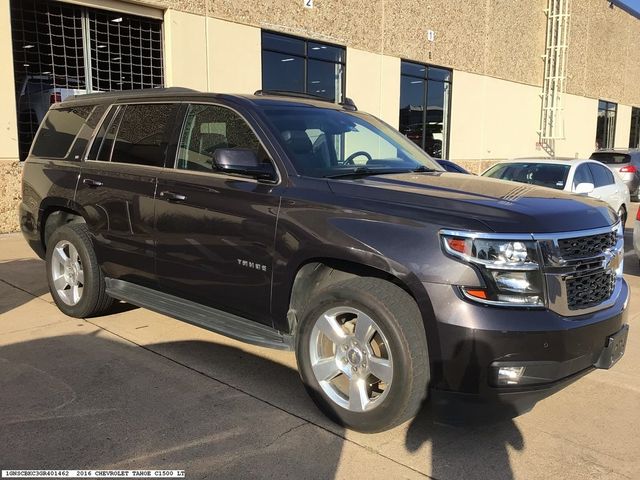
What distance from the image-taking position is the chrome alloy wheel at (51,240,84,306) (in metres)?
5.28

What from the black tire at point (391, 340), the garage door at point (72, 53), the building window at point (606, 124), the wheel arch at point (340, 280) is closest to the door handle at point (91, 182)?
the wheel arch at point (340, 280)

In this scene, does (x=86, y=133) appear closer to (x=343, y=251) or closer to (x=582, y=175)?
(x=343, y=251)

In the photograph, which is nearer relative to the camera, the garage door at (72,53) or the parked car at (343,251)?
the parked car at (343,251)

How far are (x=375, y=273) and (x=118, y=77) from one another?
943 cm

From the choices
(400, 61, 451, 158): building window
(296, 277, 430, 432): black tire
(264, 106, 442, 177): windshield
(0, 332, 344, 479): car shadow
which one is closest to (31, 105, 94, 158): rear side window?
(0, 332, 344, 479): car shadow

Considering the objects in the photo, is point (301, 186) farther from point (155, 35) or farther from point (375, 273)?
point (155, 35)

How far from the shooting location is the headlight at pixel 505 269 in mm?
2924

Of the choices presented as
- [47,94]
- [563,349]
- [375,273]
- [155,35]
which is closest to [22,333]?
[375,273]

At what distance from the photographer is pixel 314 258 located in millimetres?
3496

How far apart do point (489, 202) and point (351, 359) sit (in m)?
1.16

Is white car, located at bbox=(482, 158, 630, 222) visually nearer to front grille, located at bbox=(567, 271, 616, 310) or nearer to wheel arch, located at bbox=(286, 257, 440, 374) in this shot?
front grille, located at bbox=(567, 271, 616, 310)

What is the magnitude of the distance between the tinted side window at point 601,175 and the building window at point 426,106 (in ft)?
23.6

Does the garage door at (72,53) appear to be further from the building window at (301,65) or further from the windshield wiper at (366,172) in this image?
the windshield wiper at (366,172)

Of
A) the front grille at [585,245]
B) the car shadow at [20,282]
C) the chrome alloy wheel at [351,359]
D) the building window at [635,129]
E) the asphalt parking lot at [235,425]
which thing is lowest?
the asphalt parking lot at [235,425]
